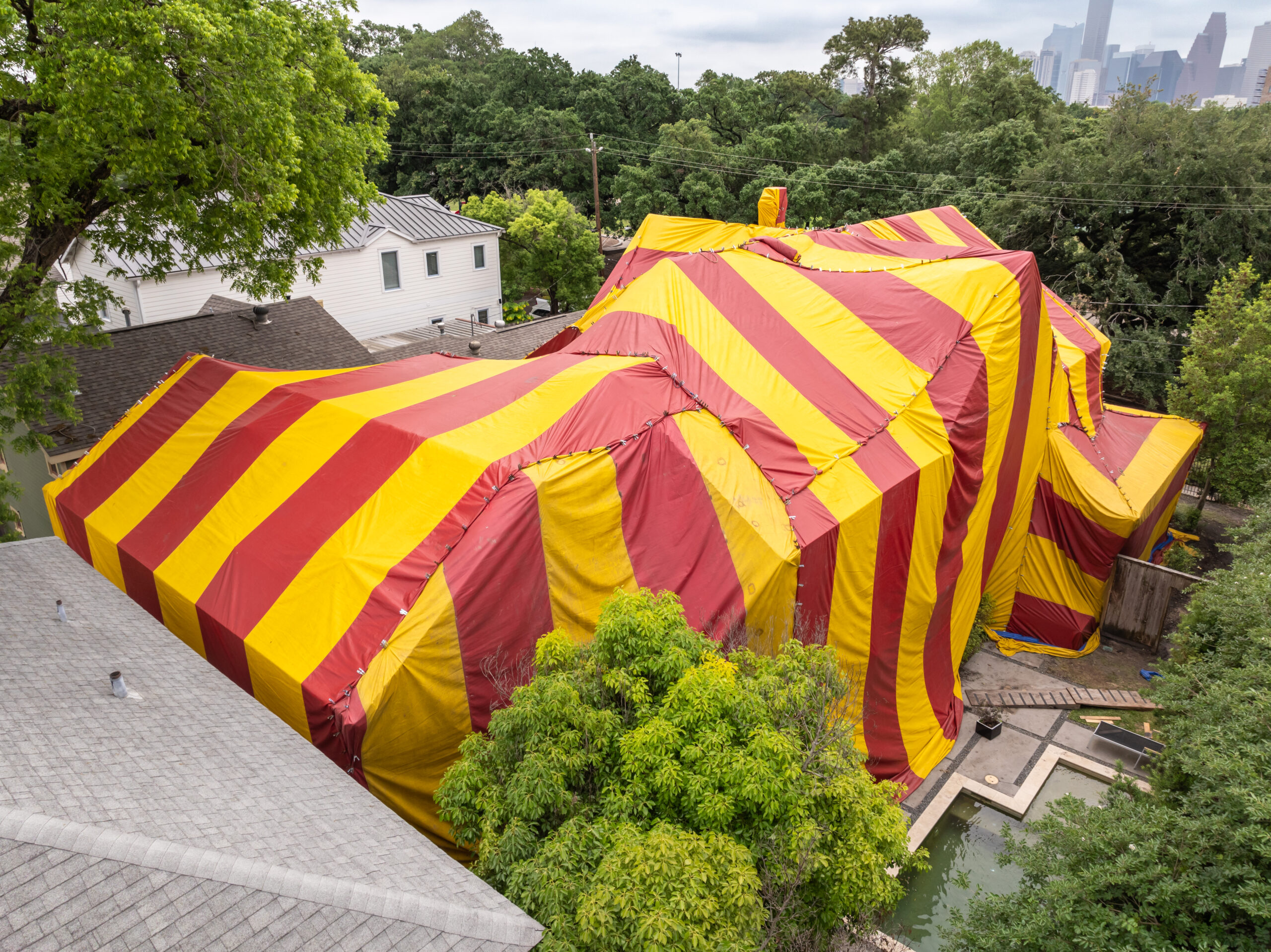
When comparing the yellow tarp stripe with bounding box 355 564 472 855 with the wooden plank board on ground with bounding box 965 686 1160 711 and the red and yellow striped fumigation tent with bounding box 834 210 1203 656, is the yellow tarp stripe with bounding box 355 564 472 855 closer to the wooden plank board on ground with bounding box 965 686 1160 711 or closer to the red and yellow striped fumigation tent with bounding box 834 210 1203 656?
the wooden plank board on ground with bounding box 965 686 1160 711

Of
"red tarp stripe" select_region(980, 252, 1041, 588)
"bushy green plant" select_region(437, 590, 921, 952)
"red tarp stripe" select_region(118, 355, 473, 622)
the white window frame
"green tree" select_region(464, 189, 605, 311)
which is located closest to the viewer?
"bushy green plant" select_region(437, 590, 921, 952)

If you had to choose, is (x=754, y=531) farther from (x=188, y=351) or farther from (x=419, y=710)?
(x=188, y=351)

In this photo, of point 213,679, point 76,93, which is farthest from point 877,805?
point 76,93

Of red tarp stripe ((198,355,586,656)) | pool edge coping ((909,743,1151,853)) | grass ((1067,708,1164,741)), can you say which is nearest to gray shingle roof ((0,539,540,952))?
red tarp stripe ((198,355,586,656))

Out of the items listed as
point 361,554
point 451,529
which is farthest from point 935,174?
point 361,554

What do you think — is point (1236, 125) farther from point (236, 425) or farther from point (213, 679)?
point (213, 679)

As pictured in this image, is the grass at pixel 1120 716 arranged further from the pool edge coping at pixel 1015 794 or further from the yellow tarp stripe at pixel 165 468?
the yellow tarp stripe at pixel 165 468
